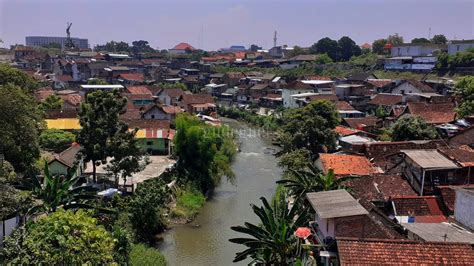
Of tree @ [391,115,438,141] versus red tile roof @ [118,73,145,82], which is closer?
tree @ [391,115,438,141]

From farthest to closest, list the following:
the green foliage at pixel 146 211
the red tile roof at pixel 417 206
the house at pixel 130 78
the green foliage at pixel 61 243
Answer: the house at pixel 130 78
the green foliage at pixel 146 211
the red tile roof at pixel 417 206
the green foliage at pixel 61 243

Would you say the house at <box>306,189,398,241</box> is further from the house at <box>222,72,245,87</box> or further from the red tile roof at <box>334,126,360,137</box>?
the house at <box>222,72,245,87</box>

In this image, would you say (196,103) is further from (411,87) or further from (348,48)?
(348,48)

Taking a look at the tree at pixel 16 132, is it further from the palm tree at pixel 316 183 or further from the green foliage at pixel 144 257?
the palm tree at pixel 316 183

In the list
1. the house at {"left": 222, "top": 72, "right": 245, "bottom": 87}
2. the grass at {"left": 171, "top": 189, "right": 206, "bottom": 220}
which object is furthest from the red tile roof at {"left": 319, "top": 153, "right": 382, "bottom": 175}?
the house at {"left": 222, "top": 72, "right": 245, "bottom": 87}

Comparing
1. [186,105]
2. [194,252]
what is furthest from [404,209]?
[186,105]

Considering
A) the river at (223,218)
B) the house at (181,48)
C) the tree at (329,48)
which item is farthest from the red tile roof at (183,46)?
the river at (223,218)
